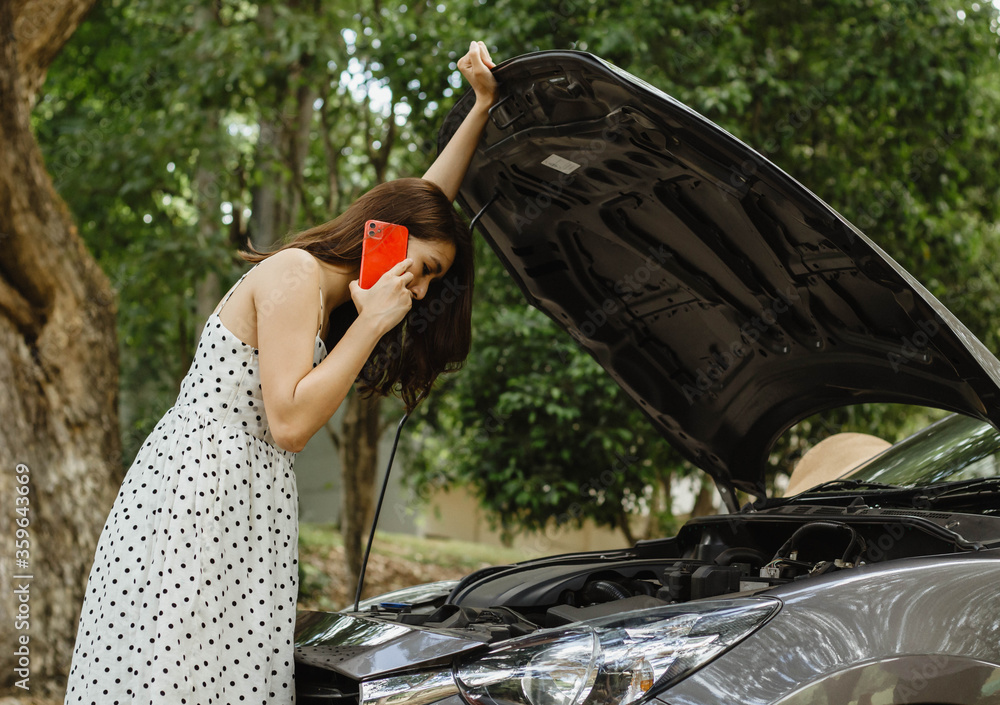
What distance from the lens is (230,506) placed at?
1753mm

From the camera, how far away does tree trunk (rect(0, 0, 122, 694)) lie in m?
4.20

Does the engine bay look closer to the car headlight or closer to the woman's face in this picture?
the car headlight

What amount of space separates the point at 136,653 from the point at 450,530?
1530 cm

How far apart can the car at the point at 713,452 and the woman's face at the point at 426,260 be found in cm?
→ 44

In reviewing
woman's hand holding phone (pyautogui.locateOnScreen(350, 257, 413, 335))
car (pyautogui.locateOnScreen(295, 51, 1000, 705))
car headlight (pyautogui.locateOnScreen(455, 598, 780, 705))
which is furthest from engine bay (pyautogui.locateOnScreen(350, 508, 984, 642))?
woman's hand holding phone (pyautogui.locateOnScreen(350, 257, 413, 335))

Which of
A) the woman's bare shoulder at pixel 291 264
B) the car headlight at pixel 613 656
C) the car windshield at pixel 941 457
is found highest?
the woman's bare shoulder at pixel 291 264

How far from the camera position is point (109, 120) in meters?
8.03

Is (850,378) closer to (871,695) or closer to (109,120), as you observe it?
(871,695)

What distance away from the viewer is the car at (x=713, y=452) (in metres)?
1.48

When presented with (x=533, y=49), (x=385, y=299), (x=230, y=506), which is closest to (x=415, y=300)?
(x=385, y=299)

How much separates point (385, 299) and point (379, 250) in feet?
0.51

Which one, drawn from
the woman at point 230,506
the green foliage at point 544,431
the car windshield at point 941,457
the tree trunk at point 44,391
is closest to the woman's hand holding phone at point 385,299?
the woman at point 230,506

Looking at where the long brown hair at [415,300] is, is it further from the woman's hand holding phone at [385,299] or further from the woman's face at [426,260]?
the woman's hand holding phone at [385,299]

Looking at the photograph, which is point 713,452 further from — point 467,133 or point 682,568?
point 467,133
